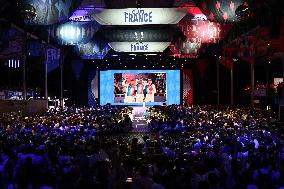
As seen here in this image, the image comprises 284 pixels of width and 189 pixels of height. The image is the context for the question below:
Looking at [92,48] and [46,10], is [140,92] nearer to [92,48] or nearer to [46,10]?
[92,48]

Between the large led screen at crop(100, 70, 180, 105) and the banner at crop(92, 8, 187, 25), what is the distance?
25.6 metres

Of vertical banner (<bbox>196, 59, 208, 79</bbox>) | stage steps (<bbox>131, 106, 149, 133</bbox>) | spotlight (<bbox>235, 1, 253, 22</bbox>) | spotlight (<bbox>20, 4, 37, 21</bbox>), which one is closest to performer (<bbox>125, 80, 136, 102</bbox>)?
stage steps (<bbox>131, 106, 149, 133</bbox>)

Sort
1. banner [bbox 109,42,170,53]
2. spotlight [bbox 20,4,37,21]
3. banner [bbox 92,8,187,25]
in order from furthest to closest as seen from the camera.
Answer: banner [bbox 109,42,170,53] → banner [bbox 92,8,187,25] → spotlight [bbox 20,4,37,21]

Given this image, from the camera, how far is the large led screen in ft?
155

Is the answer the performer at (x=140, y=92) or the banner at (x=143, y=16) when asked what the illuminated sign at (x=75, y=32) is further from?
the performer at (x=140, y=92)

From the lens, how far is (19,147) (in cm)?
1271

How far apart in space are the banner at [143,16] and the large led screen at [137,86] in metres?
25.6

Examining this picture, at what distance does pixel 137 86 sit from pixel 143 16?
26.3 metres

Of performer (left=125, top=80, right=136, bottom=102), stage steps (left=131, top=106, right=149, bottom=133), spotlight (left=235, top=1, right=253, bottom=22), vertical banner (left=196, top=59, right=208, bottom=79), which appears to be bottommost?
stage steps (left=131, top=106, right=149, bottom=133)

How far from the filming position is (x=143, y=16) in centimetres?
2122

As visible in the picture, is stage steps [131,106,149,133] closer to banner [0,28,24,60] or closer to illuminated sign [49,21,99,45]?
illuminated sign [49,21,99,45]

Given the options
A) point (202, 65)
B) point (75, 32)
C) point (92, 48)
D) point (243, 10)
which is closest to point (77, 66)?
point (202, 65)

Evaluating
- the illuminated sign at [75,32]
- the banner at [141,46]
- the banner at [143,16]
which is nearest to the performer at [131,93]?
the banner at [141,46]

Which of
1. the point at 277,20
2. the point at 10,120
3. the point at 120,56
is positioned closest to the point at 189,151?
the point at 277,20
